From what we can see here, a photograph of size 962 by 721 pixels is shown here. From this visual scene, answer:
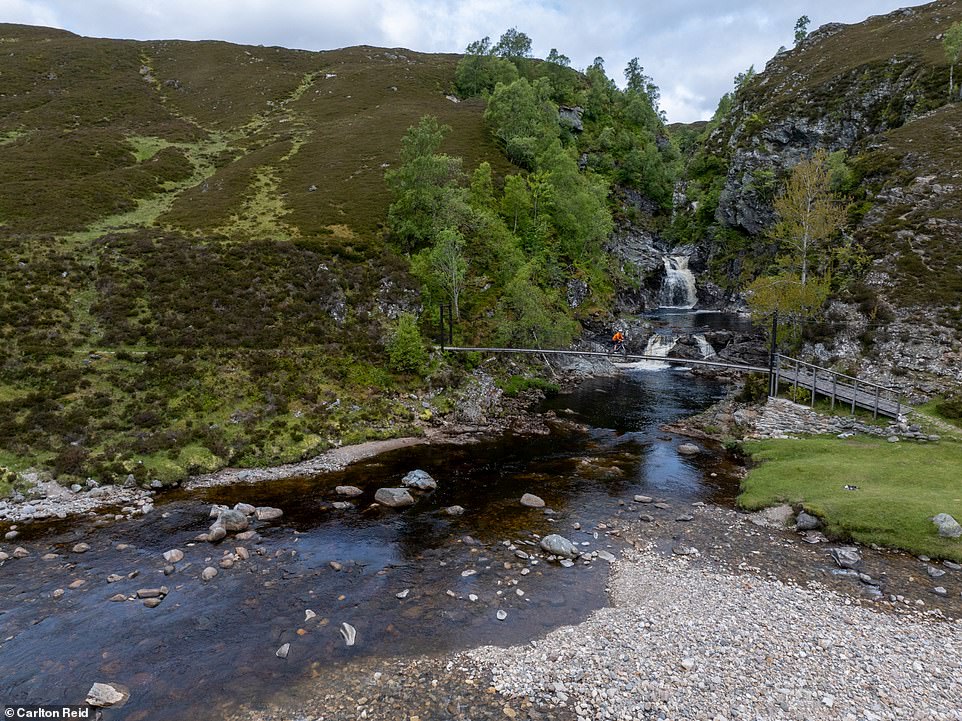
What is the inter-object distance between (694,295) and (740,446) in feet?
212

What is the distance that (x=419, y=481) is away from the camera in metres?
28.7

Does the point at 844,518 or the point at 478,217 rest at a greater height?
the point at 478,217

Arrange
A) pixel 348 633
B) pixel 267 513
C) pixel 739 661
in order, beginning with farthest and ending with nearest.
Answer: pixel 267 513, pixel 348 633, pixel 739 661

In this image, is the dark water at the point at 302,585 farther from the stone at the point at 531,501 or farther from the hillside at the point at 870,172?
the hillside at the point at 870,172

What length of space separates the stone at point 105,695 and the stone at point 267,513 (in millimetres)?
10598

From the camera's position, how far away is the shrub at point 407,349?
43.4 metres

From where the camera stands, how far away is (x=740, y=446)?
33375 millimetres

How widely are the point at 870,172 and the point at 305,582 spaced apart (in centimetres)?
7280

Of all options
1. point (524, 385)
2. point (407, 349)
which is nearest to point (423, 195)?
point (407, 349)

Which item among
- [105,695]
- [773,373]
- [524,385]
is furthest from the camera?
[524,385]

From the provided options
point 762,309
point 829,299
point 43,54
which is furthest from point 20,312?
point 43,54

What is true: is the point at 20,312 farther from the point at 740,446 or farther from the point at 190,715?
the point at 740,446

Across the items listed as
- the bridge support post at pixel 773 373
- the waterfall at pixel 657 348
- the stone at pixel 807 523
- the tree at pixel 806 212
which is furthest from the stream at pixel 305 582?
the waterfall at pixel 657 348

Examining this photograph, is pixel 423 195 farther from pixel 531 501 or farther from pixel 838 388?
pixel 838 388
